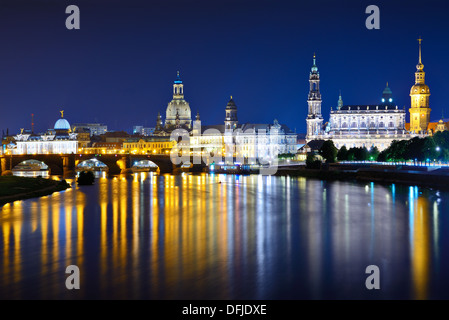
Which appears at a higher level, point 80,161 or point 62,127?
point 62,127

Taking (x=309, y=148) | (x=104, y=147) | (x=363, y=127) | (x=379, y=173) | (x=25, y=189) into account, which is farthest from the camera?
(x=104, y=147)

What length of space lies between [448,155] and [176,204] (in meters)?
43.9

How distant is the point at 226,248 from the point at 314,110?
122 meters

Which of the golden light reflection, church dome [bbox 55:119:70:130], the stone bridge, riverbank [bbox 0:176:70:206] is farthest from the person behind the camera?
church dome [bbox 55:119:70:130]

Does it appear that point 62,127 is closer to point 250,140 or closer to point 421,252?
point 250,140

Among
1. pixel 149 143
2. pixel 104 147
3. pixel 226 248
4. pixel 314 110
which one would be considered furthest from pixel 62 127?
pixel 226 248

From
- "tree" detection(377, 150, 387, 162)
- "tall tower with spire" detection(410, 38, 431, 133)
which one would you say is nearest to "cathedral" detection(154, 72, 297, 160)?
"tall tower with spire" detection(410, 38, 431, 133)

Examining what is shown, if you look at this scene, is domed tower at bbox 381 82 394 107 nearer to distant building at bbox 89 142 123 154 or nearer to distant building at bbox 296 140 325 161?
distant building at bbox 296 140 325 161

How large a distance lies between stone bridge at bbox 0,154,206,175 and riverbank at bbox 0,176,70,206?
33846mm

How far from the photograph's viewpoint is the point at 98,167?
137m

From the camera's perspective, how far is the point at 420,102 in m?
145

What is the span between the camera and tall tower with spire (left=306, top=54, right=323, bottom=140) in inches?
5704

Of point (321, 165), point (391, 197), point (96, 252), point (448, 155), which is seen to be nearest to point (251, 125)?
point (321, 165)
